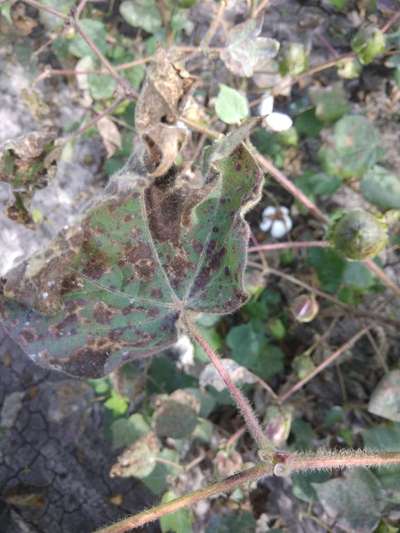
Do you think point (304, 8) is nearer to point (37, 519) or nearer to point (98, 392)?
point (98, 392)

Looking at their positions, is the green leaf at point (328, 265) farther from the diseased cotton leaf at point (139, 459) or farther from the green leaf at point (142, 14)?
the green leaf at point (142, 14)

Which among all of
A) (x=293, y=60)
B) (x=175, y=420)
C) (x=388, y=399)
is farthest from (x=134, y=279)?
(x=293, y=60)

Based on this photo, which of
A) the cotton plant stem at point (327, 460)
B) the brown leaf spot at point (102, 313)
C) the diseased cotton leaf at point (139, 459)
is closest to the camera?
the cotton plant stem at point (327, 460)

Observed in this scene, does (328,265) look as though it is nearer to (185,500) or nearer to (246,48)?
(246,48)

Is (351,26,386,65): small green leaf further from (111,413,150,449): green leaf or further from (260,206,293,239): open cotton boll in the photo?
(111,413,150,449): green leaf

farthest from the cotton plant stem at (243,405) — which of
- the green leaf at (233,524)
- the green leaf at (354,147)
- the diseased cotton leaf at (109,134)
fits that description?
the diseased cotton leaf at (109,134)

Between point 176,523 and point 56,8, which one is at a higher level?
point 56,8

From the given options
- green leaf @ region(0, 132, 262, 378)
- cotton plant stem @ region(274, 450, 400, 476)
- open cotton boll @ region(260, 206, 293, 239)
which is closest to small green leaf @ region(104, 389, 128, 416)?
green leaf @ region(0, 132, 262, 378)
